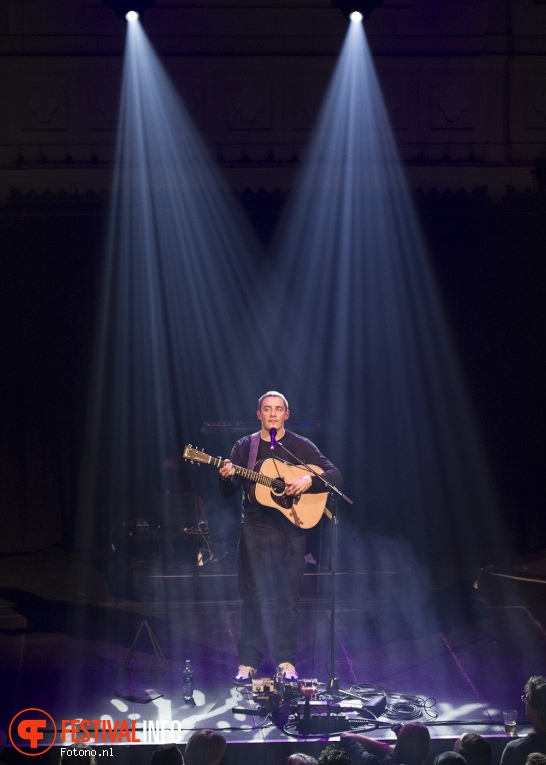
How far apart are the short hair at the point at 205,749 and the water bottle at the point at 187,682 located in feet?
6.72

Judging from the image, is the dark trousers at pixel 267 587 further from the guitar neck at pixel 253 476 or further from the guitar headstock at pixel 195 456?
the guitar headstock at pixel 195 456

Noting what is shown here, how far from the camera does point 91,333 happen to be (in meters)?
10.8

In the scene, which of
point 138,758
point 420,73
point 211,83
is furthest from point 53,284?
point 138,758

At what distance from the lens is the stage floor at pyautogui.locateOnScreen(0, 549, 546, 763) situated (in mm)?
6113

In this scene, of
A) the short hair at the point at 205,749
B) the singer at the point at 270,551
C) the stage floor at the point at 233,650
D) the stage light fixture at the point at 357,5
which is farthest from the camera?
the stage light fixture at the point at 357,5

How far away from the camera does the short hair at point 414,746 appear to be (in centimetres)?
441

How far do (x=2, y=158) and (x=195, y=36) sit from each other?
2506 mm

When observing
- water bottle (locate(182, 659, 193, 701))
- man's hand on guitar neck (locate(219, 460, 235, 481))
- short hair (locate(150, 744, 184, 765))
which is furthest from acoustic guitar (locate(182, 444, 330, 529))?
short hair (locate(150, 744, 184, 765))

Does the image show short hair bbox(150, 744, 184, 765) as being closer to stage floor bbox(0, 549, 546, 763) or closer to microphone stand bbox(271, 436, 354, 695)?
stage floor bbox(0, 549, 546, 763)

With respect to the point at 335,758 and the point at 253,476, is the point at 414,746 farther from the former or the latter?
the point at 253,476

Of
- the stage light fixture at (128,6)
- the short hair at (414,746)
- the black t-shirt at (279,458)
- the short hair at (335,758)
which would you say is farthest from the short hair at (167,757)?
the stage light fixture at (128,6)

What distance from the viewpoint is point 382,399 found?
436 inches

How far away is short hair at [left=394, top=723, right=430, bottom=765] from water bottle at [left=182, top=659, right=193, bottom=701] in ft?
7.26

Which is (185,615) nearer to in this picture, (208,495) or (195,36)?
(208,495)
